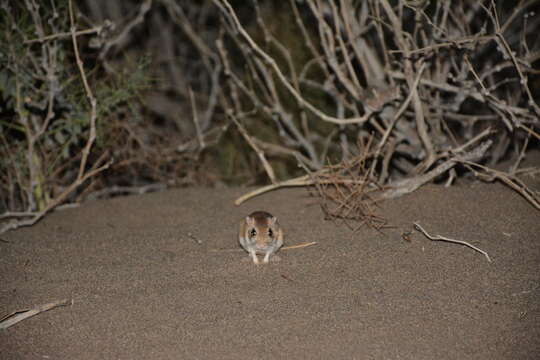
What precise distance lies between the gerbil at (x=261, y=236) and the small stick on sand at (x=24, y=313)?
3.27 feet

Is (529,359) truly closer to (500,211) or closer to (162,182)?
(500,211)

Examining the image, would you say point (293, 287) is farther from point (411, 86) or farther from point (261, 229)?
point (411, 86)

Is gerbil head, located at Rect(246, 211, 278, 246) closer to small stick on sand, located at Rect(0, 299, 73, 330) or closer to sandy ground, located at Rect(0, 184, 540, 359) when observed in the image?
sandy ground, located at Rect(0, 184, 540, 359)

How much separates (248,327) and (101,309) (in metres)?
0.74

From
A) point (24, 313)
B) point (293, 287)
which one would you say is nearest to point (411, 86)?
point (293, 287)

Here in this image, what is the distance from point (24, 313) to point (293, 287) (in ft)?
4.24

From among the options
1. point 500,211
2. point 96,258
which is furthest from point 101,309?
point 500,211

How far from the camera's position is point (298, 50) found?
19.0 feet

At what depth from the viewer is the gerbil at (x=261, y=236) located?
9.88ft

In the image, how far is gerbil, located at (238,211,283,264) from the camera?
3.01m

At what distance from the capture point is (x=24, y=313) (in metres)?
2.51

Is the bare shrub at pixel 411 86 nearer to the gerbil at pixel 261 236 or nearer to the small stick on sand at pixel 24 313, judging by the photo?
the gerbil at pixel 261 236

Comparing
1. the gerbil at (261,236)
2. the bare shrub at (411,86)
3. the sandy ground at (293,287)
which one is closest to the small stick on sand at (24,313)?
the sandy ground at (293,287)

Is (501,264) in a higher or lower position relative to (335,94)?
lower
